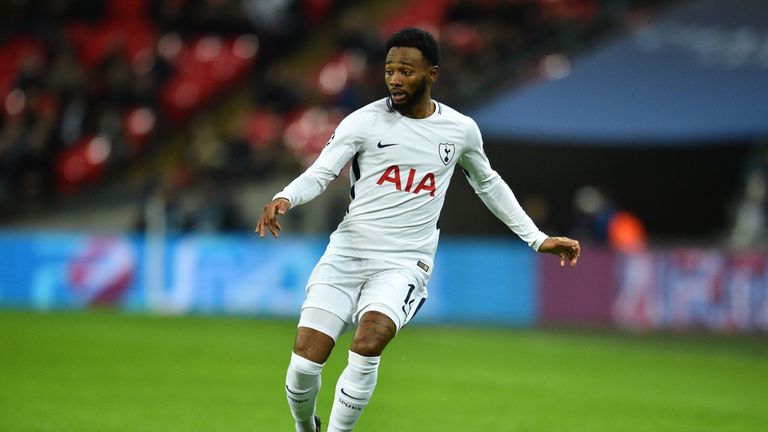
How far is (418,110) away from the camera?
660cm

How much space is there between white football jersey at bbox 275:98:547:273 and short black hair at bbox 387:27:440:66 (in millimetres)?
361

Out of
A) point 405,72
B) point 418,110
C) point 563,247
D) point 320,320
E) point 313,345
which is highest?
point 405,72

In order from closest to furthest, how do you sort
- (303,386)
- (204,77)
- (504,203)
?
(303,386) → (504,203) → (204,77)

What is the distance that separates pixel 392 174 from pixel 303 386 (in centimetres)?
125

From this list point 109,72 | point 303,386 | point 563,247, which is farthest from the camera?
point 109,72

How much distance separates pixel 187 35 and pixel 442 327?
35.3 ft

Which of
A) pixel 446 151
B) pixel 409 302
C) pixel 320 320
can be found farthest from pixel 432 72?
pixel 320 320

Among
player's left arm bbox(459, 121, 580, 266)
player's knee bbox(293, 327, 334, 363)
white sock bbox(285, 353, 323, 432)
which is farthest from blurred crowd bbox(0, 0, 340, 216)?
player's knee bbox(293, 327, 334, 363)

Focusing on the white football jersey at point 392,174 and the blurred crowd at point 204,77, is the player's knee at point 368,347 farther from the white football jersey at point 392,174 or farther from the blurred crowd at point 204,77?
the blurred crowd at point 204,77

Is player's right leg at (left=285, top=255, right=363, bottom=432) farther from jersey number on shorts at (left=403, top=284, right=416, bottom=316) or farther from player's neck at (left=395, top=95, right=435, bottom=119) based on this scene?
player's neck at (left=395, top=95, right=435, bottom=119)

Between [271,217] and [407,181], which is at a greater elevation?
[407,181]

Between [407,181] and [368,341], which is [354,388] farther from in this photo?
[407,181]

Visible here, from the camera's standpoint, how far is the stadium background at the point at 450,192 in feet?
50.4

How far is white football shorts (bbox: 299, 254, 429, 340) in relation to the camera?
6.40m
